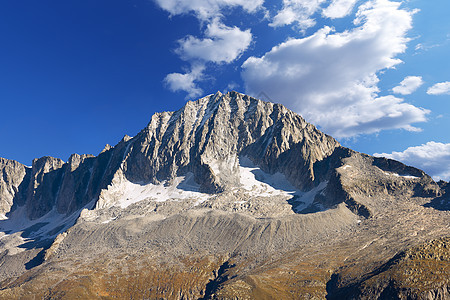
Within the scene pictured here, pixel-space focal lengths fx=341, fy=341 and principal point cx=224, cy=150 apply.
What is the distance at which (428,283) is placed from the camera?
121 meters

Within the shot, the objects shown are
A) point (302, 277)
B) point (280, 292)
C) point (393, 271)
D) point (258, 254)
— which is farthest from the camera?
point (258, 254)

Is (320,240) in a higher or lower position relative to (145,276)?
higher

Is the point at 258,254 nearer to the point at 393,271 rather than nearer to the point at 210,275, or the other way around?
the point at 210,275

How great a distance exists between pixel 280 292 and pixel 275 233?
60.2 meters

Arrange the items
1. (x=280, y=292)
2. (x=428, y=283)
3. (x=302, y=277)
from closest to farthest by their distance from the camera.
A: (x=428, y=283), (x=280, y=292), (x=302, y=277)

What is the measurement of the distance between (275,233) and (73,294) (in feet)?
360

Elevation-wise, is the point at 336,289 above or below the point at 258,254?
below

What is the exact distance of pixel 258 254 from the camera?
186250 mm

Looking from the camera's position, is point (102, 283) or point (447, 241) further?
point (102, 283)

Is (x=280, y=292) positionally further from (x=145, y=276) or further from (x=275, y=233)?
(x=145, y=276)

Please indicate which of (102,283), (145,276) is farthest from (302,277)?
(102,283)

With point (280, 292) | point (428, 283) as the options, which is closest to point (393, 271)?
point (428, 283)

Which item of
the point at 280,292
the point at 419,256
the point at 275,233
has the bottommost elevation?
the point at 280,292

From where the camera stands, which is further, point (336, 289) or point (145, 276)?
point (145, 276)
